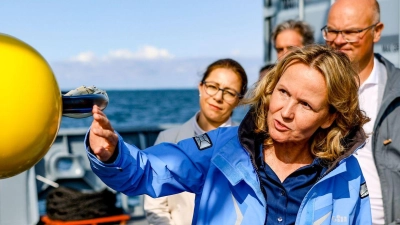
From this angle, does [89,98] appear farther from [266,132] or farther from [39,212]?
[39,212]

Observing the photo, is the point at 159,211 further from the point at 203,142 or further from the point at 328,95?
the point at 328,95

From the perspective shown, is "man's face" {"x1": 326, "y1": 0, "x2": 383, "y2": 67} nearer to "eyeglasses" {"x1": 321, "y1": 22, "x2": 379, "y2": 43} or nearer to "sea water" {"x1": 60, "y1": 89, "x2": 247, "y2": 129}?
"eyeglasses" {"x1": 321, "y1": 22, "x2": 379, "y2": 43}

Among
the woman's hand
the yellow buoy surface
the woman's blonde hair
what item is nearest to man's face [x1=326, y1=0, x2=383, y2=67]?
the woman's blonde hair

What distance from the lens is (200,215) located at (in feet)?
7.61

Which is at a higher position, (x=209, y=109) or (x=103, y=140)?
(x=103, y=140)

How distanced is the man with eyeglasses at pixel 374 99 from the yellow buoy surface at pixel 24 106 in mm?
2336

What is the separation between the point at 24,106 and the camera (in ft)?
4.42

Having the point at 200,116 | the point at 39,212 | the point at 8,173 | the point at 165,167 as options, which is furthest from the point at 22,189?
the point at 8,173

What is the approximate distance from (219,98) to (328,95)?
1.51 m

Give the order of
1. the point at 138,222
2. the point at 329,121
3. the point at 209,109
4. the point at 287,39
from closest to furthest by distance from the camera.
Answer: the point at 329,121 < the point at 209,109 < the point at 287,39 < the point at 138,222

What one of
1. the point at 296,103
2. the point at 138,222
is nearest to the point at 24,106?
the point at 296,103

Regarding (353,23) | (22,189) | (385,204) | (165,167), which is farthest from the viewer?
(22,189)

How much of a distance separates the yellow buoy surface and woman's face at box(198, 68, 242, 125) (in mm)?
2433

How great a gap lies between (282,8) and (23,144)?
5.50 meters
